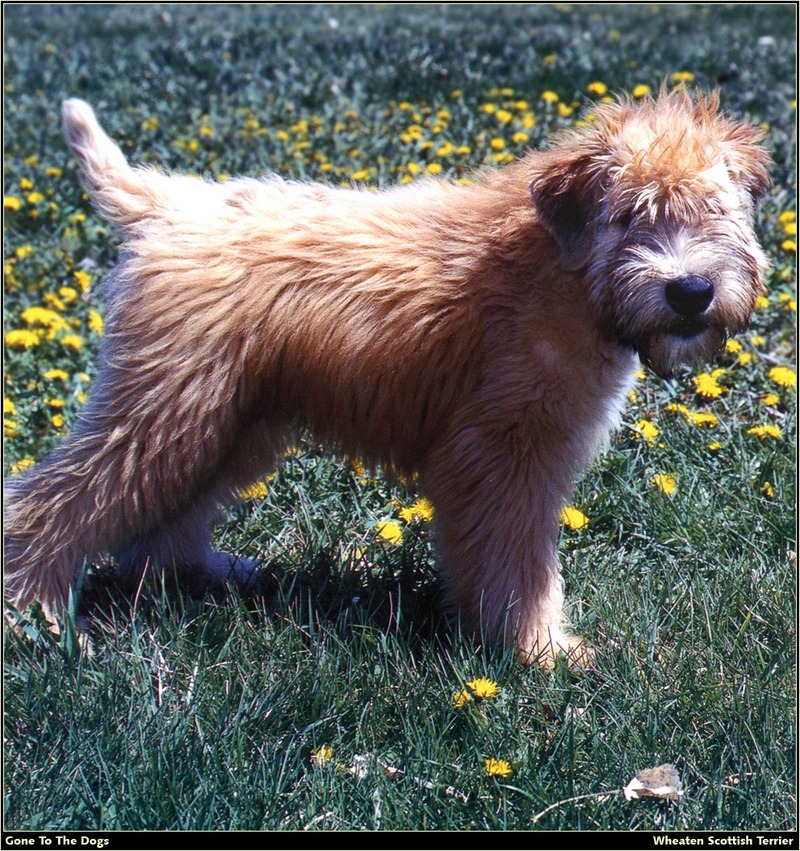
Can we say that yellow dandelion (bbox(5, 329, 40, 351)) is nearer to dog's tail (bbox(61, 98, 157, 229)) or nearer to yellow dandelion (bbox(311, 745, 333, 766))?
dog's tail (bbox(61, 98, 157, 229))

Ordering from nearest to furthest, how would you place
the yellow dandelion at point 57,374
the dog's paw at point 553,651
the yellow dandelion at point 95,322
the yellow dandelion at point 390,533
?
the dog's paw at point 553,651 < the yellow dandelion at point 390,533 < the yellow dandelion at point 57,374 < the yellow dandelion at point 95,322

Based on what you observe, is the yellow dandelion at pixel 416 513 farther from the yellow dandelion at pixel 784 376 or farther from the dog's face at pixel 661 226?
the yellow dandelion at pixel 784 376

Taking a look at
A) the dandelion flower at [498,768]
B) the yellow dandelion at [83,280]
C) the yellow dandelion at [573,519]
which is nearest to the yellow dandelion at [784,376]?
the yellow dandelion at [573,519]

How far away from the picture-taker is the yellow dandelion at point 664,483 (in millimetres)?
4273

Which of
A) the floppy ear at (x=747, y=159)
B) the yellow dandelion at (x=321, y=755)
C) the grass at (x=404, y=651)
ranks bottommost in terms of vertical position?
the yellow dandelion at (x=321, y=755)

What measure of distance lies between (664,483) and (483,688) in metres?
1.39

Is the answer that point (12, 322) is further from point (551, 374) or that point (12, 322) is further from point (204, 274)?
point (551, 374)

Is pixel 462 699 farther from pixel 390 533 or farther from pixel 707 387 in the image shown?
pixel 707 387

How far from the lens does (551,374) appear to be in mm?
3400

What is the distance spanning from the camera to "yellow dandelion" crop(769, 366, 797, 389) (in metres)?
4.92

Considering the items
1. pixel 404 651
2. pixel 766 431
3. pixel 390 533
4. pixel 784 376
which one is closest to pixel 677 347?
pixel 404 651

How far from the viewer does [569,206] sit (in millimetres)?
3293

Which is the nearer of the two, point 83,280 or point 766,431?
point 766,431

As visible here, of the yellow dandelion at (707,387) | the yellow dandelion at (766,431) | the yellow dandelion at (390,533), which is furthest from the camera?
the yellow dandelion at (707,387)
